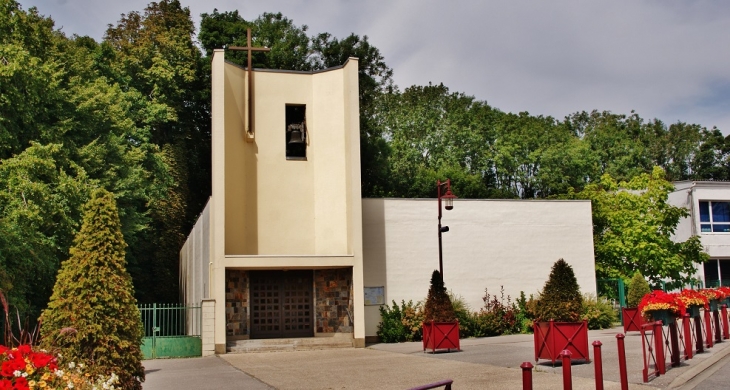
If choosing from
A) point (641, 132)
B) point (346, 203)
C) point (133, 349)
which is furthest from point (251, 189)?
point (641, 132)

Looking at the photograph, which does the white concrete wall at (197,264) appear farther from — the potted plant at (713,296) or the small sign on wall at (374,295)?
the potted plant at (713,296)

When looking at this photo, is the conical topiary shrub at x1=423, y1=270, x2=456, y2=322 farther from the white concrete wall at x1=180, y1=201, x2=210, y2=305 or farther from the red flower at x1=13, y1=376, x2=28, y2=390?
the red flower at x1=13, y1=376, x2=28, y2=390

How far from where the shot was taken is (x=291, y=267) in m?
24.6

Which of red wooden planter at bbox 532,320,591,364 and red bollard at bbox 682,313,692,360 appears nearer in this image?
red wooden planter at bbox 532,320,591,364

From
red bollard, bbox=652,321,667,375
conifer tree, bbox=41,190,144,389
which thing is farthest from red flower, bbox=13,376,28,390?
red bollard, bbox=652,321,667,375

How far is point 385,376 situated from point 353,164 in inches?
421

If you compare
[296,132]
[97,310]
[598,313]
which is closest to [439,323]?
[296,132]

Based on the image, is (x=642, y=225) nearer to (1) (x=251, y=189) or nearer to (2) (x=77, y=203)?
(1) (x=251, y=189)

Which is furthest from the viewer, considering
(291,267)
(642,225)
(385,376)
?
(642,225)

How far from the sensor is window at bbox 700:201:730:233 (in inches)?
1671

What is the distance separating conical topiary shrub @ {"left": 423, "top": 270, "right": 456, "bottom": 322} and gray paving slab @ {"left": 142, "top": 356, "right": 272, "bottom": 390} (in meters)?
5.78

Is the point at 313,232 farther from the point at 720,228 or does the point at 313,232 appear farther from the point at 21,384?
the point at 720,228

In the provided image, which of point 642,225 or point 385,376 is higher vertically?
point 642,225

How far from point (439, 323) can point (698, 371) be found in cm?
753
